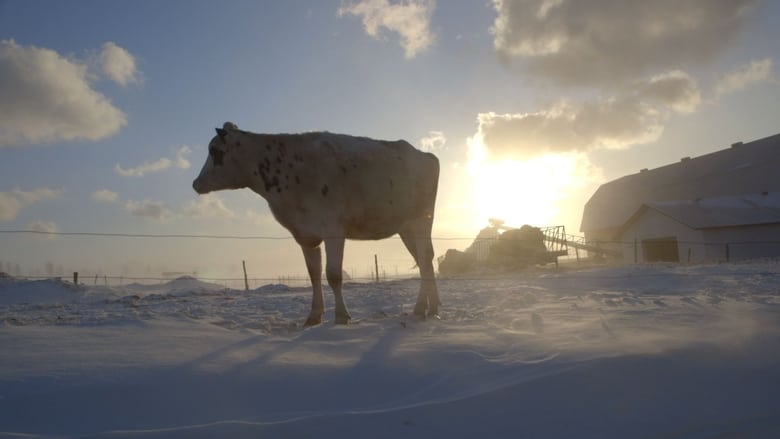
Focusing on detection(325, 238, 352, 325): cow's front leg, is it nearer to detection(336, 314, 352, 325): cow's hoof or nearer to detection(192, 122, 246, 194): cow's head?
detection(336, 314, 352, 325): cow's hoof

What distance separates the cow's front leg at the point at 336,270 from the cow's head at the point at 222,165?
51.7 inches

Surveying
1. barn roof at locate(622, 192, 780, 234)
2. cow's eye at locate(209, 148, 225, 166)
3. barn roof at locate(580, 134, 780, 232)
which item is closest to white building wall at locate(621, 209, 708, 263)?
barn roof at locate(622, 192, 780, 234)

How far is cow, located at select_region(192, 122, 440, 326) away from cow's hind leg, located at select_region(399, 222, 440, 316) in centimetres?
2

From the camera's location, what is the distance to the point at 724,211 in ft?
98.7

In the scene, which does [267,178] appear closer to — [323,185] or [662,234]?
[323,185]

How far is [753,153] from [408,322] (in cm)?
4567

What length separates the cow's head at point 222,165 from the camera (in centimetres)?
524

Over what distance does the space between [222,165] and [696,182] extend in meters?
44.9

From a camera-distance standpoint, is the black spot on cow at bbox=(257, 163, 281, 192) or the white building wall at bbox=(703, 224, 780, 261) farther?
the white building wall at bbox=(703, 224, 780, 261)

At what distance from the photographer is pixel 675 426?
181 cm

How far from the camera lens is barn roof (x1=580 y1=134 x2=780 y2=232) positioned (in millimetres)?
36688

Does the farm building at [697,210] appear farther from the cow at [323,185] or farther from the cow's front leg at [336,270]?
the cow's front leg at [336,270]

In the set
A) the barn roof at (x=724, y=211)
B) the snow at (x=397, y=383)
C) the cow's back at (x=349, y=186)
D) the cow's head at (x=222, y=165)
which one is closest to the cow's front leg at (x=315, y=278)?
the cow's back at (x=349, y=186)

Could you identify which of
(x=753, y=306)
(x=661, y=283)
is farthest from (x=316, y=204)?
(x=661, y=283)
